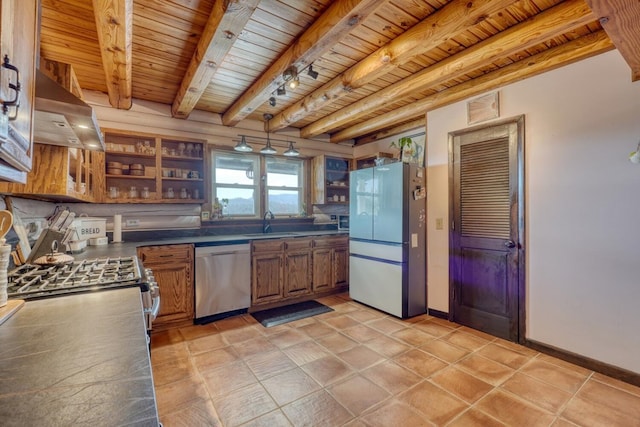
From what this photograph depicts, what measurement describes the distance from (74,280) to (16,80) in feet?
3.33

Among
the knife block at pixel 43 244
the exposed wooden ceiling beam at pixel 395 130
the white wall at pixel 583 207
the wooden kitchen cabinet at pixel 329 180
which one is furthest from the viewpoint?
the wooden kitchen cabinet at pixel 329 180

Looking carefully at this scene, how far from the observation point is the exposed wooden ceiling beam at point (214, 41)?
1.67 m

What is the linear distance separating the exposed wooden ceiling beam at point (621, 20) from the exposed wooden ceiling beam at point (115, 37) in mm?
2382

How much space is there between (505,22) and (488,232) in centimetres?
179

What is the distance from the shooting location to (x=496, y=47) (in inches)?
85.6

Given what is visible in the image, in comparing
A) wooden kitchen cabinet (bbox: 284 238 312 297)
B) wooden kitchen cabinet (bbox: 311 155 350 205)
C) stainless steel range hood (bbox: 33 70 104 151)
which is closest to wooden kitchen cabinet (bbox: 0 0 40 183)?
stainless steel range hood (bbox: 33 70 104 151)

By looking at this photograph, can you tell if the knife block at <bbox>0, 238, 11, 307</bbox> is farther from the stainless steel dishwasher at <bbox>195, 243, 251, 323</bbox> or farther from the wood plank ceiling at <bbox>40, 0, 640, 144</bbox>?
the stainless steel dishwasher at <bbox>195, 243, 251, 323</bbox>

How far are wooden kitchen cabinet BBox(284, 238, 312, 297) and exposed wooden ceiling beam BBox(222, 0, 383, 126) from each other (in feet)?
5.98

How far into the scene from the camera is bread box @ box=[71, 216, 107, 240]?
2652 millimetres

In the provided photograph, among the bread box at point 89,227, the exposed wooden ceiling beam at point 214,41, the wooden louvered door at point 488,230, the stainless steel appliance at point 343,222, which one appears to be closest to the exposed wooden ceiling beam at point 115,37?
the exposed wooden ceiling beam at point 214,41

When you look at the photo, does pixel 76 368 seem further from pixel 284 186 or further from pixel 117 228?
pixel 284 186

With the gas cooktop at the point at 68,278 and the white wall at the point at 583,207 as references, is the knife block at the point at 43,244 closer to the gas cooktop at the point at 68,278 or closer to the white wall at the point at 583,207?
the gas cooktop at the point at 68,278

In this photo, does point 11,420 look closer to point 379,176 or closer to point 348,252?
point 379,176

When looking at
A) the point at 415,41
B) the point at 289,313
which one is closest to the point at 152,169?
the point at 289,313
